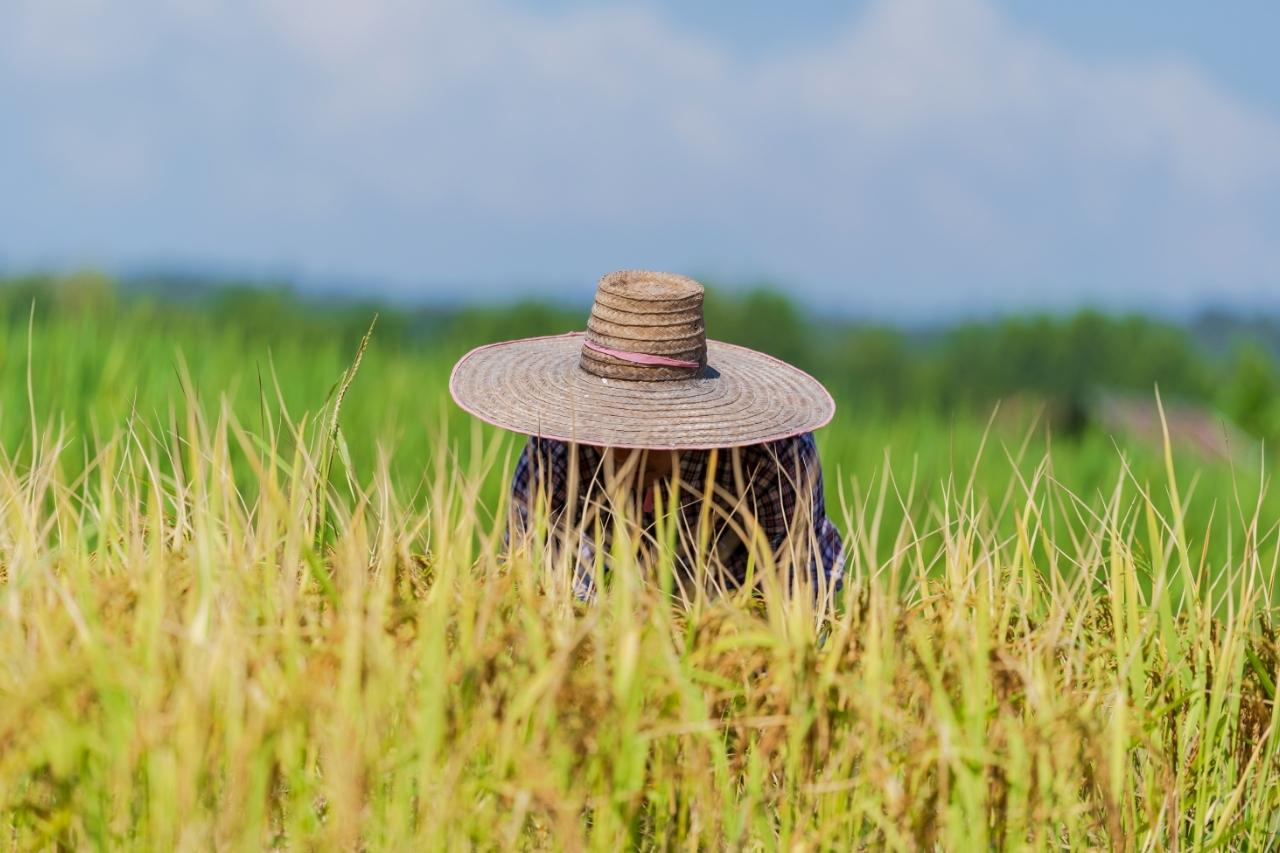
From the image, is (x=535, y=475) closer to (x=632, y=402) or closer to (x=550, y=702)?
(x=632, y=402)

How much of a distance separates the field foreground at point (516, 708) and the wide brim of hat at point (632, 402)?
437 millimetres

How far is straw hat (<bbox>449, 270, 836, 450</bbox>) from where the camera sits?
2.90 meters

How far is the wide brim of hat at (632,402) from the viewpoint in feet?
9.41

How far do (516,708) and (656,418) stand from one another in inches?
44.8

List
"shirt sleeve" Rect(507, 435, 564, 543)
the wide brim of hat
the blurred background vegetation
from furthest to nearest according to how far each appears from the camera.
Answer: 1. the blurred background vegetation
2. "shirt sleeve" Rect(507, 435, 564, 543)
3. the wide brim of hat

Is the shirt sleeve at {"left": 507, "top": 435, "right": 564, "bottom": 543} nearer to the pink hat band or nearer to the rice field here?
the pink hat band

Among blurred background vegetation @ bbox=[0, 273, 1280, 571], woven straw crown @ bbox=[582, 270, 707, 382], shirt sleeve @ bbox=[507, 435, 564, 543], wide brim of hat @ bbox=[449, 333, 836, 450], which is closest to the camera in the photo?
wide brim of hat @ bbox=[449, 333, 836, 450]

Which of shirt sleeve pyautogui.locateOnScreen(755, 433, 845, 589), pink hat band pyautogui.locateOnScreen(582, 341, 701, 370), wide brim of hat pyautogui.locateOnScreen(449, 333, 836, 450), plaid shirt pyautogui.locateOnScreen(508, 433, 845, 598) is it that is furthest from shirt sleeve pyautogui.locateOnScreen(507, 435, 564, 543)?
shirt sleeve pyautogui.locateOnScreen(755, 433, 845, 589)

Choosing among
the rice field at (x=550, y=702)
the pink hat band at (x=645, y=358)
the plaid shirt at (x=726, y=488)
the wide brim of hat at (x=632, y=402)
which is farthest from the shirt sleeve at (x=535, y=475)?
the rice field at (x=550, y=702)

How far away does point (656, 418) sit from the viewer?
9.59ft

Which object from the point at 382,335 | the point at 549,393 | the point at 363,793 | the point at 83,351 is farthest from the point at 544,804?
the point at 382,335

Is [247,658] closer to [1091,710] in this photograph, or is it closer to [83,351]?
[1091,710]

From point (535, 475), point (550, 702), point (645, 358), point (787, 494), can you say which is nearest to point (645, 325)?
point (645, 358)

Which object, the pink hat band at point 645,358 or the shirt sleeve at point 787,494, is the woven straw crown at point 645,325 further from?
the shirt sleeve at point 787,494
